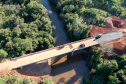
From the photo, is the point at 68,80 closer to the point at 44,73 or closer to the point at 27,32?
the point at 44,73

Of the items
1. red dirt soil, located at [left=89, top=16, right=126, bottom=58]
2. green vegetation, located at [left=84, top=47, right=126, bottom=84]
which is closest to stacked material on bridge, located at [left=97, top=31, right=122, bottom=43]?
red dirt soil, located at [left=89, top=16, right=126, bottom=58]

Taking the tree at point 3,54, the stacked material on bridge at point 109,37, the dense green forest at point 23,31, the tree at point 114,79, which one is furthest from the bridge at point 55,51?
the tree at point 114,79

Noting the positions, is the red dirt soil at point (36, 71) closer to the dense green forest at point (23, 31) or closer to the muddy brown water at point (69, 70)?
the muddy brown water at point (69, 70)

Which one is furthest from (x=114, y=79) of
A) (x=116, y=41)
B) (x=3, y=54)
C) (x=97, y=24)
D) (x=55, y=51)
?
(x=3, y=54)

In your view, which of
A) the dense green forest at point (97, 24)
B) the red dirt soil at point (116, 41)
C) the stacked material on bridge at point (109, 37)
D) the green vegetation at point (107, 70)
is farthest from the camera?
the stacked material on bridge at point (109, 37)

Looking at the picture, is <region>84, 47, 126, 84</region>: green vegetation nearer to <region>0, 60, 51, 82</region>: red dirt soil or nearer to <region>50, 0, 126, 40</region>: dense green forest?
<region>50, 0, 126, 40</region>: dense green forest

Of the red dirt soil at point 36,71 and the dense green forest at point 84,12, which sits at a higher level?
the dense green forest at point 84,12
